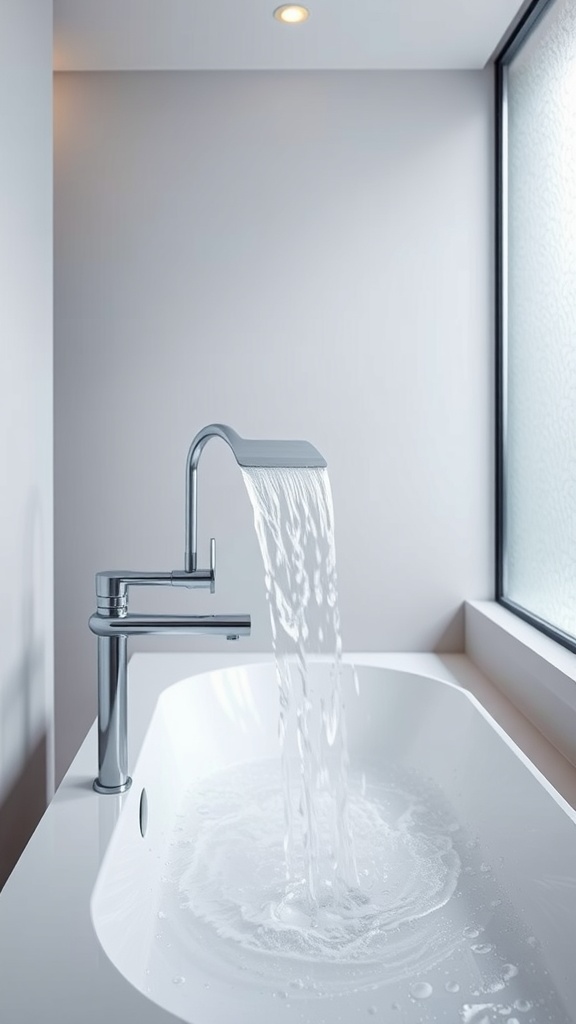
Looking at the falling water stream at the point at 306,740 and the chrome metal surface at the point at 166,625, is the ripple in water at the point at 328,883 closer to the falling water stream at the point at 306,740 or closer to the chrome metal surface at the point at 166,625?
the falling water stream at the point at 306,740

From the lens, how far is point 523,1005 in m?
1.31

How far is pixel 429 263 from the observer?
9.37 feet

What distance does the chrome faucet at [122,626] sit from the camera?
168 cm

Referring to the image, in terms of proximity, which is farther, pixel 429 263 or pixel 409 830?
pixel 429 263

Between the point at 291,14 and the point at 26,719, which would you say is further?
the point at 291,14

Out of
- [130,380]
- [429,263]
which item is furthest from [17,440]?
[429,263]

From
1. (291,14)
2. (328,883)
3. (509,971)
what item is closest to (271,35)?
(291,14)

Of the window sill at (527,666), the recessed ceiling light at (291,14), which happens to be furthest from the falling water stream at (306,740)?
the recessed ceiling light at (291,14)

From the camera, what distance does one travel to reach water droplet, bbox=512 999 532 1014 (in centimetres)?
130

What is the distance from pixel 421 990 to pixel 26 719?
107 cm

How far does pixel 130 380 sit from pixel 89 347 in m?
0.18

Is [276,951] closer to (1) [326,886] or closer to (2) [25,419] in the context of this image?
(1) [326,886]

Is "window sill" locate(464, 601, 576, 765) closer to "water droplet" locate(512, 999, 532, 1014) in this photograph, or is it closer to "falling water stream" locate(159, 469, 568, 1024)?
"falling water stream" locate(159, 469, 568, 1024)

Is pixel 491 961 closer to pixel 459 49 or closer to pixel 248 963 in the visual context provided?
pixel 248 963
